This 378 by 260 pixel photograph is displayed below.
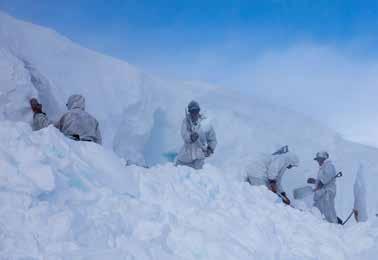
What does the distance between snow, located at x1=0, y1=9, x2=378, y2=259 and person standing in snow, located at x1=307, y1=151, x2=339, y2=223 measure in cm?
71

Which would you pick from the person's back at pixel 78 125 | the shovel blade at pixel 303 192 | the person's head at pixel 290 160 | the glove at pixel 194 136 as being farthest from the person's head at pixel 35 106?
the shovel blade at pixel 303 192

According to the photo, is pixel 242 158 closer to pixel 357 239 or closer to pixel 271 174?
pixel 271 174

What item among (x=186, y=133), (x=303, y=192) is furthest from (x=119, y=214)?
(x=303, y=192)

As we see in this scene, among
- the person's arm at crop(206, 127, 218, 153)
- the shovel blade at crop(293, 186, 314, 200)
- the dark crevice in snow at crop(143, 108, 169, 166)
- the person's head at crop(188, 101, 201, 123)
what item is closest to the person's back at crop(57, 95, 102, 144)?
the person's head at crop(188, 101, 201, 123)

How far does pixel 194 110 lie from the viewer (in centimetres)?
648

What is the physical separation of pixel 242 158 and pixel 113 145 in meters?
2.84

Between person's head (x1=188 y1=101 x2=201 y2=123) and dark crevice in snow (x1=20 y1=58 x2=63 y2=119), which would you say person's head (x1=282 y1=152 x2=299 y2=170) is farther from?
dark crevice in snow (x1=20 y1=58 x2=63 y2=119)

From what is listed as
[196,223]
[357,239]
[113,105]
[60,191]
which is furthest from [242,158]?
[60,191]

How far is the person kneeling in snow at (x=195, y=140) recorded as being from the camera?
6.62m

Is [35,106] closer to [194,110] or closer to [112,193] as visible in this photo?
[194,110]

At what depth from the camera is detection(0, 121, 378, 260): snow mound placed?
302 cm

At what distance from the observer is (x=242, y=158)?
10328mm

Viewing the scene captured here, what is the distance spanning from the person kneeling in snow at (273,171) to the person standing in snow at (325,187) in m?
0.43

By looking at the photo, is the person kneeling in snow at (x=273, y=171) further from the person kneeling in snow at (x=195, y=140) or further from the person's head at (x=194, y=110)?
the person's head at (x=194, y=110)
